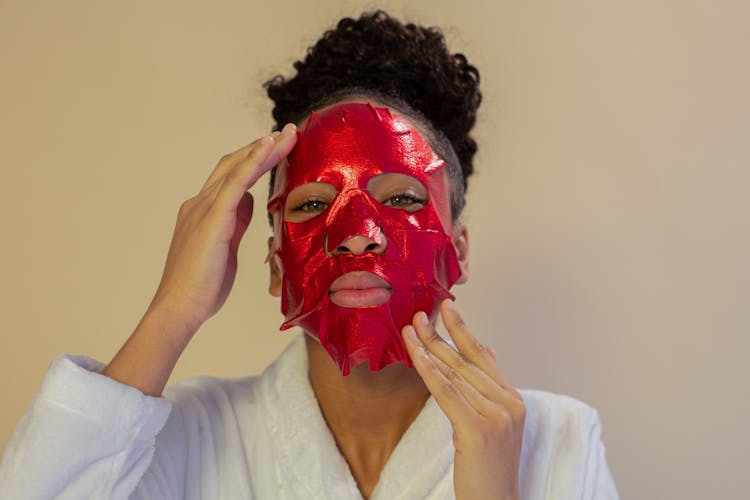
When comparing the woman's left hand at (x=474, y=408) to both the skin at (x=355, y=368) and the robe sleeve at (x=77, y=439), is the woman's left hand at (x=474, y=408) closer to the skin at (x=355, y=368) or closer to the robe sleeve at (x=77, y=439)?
the skin at (x=355, y=368)

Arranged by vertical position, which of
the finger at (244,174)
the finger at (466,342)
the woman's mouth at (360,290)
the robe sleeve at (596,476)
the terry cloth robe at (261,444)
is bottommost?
the robe sleeve at (596,476)

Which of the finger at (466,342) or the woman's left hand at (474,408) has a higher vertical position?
the finger at (466,342)

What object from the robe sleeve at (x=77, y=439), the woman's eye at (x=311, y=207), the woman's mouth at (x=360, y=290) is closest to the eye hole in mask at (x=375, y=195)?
the woman's eye at (x=311, y=207)

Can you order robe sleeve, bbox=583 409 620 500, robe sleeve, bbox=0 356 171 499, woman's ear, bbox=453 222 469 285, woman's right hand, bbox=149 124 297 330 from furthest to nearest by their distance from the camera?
woman's ear, bbox=453 222 469 285 < robe sleeve, bbox=583 409 620 500 < woman's right hand, bbox=149 124 297 330 < robe sleeve, bbox=0 356 171 499

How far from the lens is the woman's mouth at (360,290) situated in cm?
133

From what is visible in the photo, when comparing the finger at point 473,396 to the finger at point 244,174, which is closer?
the finger at point 473,396

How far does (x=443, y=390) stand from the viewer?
1261 mm

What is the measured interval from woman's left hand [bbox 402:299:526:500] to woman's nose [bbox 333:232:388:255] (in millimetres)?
130

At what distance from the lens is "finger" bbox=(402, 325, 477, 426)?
4.13 ft

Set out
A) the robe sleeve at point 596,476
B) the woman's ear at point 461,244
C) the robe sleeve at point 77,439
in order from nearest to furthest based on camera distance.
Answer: the robe sleeve at point 77,439 → the robe sleeve at point 596,476 → the woman's ear at point 461,244

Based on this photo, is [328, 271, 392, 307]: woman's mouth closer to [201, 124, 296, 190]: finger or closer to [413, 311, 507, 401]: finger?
[413, 311, 507, 401]: finger

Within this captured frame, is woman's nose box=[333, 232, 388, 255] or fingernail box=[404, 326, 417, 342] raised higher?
woman's nose box=[333, 232, 388, 255]

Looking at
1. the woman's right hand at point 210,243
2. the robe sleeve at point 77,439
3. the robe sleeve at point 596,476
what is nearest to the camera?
the robe sleeve at point 77,439

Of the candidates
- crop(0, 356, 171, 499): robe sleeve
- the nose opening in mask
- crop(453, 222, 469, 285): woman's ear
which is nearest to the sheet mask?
the nose opening in mask
